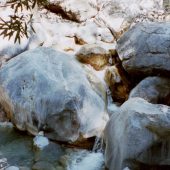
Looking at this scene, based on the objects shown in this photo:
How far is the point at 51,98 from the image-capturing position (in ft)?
17.7

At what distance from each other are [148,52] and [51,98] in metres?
1.89

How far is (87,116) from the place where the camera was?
550 centimetres

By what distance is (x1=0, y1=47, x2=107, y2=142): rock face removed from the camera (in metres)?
5.34

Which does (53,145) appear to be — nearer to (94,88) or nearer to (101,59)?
(94,88)

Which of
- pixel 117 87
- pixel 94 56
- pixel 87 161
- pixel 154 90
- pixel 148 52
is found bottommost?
pixel 87 161

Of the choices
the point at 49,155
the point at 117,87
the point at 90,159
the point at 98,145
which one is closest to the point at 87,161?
the point at 90,159

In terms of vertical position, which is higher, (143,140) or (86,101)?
(143,140)

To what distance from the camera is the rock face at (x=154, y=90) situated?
604 cm

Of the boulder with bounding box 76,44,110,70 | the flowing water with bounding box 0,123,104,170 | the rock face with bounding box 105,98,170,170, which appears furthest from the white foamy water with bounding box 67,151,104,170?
the boulder with bounding box 76,44,110,70

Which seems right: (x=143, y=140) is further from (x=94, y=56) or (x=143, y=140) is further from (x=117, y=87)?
(x=94, y=56)

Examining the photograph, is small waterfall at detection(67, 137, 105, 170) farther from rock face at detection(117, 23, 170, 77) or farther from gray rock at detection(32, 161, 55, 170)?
rock face at detection(117, 23, 170, 77)

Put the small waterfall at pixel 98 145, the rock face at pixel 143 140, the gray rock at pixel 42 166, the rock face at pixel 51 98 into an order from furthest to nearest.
A: 1. the rock face at pixel 51 98
2. the small waterfall at pixel 98 145
3. the gray rock at pixel 42 166
4. the rock face at pixel 143 140

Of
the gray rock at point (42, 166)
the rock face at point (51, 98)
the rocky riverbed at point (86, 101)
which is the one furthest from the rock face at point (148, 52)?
the gray rock at point (42, 166)

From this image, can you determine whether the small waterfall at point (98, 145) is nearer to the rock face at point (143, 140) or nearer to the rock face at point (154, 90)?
the rock face at point (143, 140)
